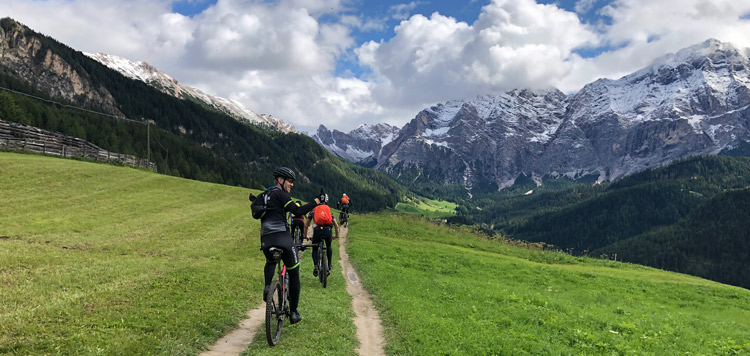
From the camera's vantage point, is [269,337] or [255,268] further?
[255,268]

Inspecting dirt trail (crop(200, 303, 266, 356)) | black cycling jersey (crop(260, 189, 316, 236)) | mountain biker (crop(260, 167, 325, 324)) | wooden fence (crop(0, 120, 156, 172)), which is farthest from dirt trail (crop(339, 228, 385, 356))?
wooden fence (crop(0, 120, 156, 172))

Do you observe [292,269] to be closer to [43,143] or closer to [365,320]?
[365,320]

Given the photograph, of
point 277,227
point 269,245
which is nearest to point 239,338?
point 269,245

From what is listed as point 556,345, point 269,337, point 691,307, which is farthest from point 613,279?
point 269,337

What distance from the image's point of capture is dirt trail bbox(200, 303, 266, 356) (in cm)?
1075

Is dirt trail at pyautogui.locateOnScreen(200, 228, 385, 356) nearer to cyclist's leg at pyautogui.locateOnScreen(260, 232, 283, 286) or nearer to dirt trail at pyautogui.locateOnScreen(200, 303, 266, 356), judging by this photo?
dirt trail at pyautogui.locateOnScreen(200, 303, 266, 356)

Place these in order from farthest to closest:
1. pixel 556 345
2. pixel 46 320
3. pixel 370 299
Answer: pixel 370 299 → pixel 556 345 → pixel 46 320

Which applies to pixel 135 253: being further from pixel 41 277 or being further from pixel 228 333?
pixel 228 333

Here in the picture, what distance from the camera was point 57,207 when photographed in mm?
33812

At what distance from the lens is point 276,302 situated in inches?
460

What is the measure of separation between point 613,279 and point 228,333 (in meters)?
33.9

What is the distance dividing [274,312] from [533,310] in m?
12.3

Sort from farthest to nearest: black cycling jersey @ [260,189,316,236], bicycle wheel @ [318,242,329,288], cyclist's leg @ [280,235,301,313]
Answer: bicycle wheel @ [318,242,329,288] → cyclist's leg @ [280,235,301,313] → black cycling jersey @ [260,189,316,236]

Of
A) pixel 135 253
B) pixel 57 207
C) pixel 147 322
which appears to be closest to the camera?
pixel 147 322
